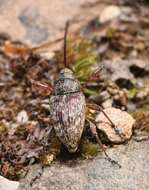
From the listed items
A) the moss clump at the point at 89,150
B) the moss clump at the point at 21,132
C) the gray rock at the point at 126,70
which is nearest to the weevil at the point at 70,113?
the moss clump at the point at 89,150

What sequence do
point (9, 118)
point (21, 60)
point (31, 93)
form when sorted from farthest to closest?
point (21, 60)
point (31, 93)
point (9, 118)

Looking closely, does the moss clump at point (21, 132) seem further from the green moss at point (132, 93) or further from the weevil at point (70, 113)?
the green moss at point (132, 93)

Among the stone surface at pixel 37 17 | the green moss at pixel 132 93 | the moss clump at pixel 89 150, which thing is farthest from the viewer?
the stone surface at pixel 37 17

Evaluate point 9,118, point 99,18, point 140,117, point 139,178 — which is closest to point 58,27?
point 99,18

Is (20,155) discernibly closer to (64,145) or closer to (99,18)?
(64,145)

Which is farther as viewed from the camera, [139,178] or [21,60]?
[21,60]

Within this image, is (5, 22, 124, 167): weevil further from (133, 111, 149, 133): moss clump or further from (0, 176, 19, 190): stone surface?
(0, 176, 19, 190): stone surface
